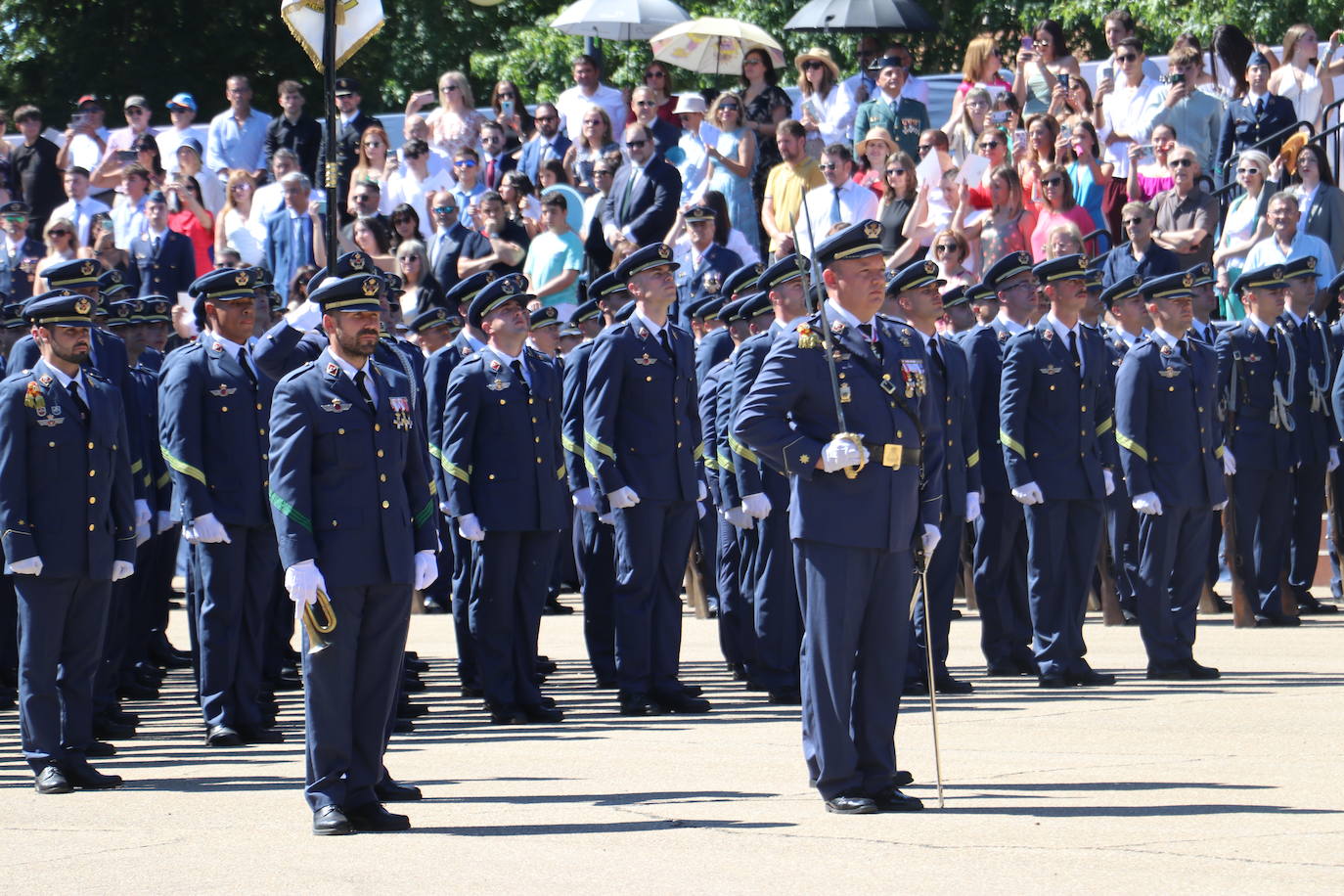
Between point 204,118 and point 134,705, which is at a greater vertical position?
point 204,118

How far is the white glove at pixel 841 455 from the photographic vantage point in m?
7.83

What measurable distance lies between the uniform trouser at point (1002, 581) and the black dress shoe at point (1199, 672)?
3.24ft

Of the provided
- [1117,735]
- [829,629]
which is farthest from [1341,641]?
[829,629]

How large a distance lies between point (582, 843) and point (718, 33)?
1407cm

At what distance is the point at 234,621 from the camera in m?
10.5

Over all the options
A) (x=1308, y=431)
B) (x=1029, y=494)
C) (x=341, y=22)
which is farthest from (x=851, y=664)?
(x=1308, y=431)

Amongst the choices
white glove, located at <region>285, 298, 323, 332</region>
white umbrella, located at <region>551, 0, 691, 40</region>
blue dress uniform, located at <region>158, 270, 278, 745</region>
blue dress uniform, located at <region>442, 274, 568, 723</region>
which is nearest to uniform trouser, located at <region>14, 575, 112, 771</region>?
blue dress uniform, located at <region>158, 270, 278, 745</region>

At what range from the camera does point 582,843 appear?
24.8 ft

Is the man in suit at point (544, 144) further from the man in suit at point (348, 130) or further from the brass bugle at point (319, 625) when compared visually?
the brass bugle at point (319, 625)

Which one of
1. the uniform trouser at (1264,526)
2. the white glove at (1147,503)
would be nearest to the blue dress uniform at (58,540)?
the white glove at (1147,503)

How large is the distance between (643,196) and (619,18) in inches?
156

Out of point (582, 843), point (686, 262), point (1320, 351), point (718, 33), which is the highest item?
point (718, 33)

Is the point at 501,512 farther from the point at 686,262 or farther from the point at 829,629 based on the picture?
the point at 686,262

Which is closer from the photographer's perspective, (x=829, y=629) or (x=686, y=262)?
(x=829, y=629)
